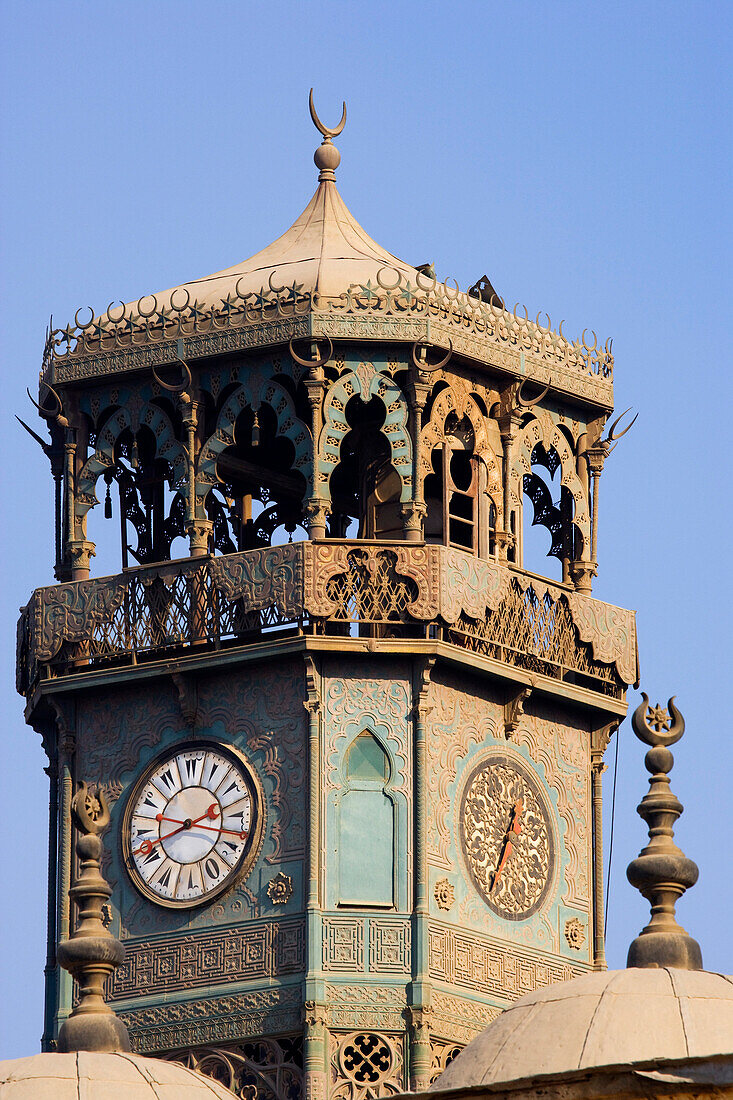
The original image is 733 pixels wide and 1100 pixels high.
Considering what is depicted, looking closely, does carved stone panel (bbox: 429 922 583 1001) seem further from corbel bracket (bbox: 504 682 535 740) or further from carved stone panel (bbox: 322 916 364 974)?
corbel bracket (bbox: 504 682 535 740)

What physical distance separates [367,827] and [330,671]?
185cm

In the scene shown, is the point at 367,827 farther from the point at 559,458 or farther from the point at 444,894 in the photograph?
the point at 559,458

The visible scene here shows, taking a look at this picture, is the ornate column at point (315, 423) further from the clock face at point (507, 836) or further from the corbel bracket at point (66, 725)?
the corbel bracket at point (66, 725)

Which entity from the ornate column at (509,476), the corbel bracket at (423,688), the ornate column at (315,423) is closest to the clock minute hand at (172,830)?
the corbel bracket at (423,688)

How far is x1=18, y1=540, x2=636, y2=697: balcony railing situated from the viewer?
4919cm

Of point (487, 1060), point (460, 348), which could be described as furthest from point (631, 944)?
point (460, 348)

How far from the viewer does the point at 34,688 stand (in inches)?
2035

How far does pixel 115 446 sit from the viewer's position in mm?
51906

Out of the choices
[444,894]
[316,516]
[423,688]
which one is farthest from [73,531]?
[444,894]

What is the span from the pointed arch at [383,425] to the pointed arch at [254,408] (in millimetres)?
185

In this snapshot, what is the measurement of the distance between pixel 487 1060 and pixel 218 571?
13963mm

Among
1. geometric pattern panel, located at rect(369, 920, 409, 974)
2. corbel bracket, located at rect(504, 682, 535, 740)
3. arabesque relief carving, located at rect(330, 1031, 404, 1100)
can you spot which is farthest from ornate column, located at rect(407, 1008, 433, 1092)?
corbel bracket, located at rect(504, 682, 535, 740)

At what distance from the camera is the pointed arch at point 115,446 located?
5094 cm

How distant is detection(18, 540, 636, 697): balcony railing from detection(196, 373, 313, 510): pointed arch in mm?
1090
